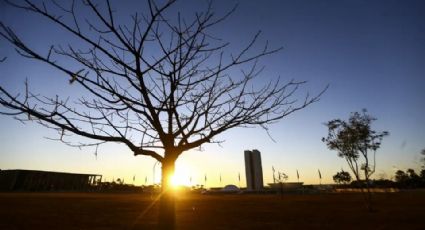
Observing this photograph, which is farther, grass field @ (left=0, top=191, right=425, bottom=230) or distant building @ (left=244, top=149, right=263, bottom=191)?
distant building @ (left=244, top=149, right=263, bottom=191)

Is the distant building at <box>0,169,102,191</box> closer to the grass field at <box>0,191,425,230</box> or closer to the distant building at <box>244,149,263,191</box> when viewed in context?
the grass field at <box>0,191,425,230</box>

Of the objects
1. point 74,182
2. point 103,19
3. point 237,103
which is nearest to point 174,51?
point 103,19

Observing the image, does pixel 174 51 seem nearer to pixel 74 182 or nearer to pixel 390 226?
pixel 390 226

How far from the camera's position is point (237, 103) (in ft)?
12.8

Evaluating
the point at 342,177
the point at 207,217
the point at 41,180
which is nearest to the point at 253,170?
the point at 342,177

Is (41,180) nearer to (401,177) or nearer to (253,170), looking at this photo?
(253,170)

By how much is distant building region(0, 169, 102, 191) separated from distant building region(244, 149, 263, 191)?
5302cm

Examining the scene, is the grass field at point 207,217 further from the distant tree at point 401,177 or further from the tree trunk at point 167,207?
the distant tree at point 401,177

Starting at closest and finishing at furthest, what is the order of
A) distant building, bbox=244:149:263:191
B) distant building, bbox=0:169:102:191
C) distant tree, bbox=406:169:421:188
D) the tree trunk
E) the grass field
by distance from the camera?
the tree trunk
the grass field
distant building, bbox=0:169:102:191
distant tree, bbox=406:169:421:188
distant building, bbox=244:149:263:191

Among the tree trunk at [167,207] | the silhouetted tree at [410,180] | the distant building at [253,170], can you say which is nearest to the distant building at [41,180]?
the distant building at [253,170]

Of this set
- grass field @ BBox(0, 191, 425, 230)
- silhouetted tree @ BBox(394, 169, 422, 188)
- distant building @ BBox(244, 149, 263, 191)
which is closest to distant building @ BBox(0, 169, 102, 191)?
grass field @ BBox(0, 191, 425, 230)

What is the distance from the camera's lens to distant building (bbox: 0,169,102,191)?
59031mm

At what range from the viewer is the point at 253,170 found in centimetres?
10006

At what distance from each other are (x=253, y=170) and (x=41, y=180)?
6576cm
